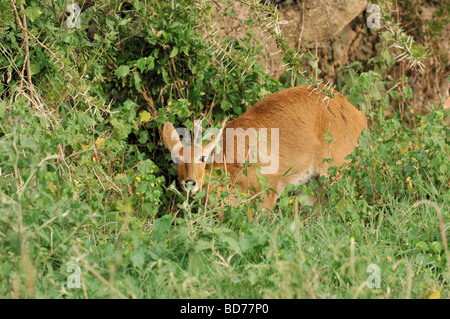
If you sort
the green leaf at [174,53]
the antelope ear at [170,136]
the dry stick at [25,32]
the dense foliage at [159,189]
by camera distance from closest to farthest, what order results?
the dense foliage at [159,189]
the dry stick at [25,32]
the antelope ear at [170,136]
the green leaf at [174,53]

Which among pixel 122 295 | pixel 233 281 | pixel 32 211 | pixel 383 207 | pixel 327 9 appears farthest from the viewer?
pixel 327 9

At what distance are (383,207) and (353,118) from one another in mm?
1457

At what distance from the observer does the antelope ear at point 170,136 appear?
5.52 meters

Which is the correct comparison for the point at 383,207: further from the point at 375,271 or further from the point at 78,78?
the point at 78,78

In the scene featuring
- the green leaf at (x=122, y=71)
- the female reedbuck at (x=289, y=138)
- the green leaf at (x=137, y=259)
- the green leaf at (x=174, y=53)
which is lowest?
the green leaf at (x=137, y=259)

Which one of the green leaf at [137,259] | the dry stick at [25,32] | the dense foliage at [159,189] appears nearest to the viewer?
the dense foliage at [159,189]

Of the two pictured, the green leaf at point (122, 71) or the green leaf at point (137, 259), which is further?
the green leaf at point (122, 71)

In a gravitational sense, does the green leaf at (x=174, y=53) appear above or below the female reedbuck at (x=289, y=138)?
above

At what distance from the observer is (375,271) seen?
11.4 ft

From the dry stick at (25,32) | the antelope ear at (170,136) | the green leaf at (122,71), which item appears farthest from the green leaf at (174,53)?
the dry stick at (25,32)

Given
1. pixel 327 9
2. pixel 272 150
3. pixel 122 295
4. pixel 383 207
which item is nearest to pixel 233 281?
pixel 122 295

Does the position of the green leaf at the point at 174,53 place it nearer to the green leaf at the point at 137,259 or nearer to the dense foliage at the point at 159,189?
the dense foliage at the point at 159,189

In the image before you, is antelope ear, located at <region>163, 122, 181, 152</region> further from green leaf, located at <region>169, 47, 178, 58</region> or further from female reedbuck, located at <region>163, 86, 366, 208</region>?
green leaf, located at <region>169, 47, 178, 58</region>

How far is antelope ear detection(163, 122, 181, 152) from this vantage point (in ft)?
18.1
